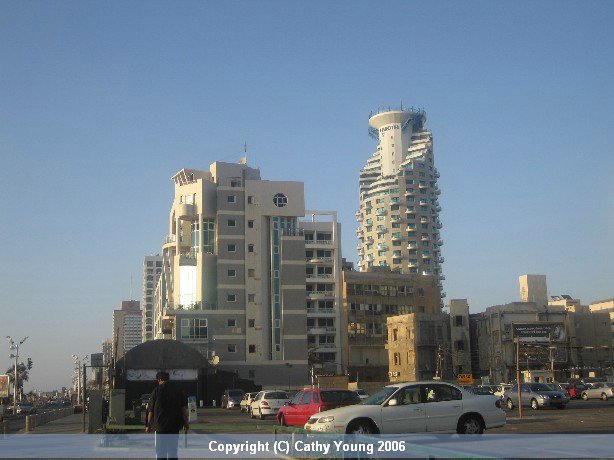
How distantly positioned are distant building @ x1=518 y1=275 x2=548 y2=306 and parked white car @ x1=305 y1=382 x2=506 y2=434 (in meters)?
103

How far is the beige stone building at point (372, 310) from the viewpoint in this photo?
113 m

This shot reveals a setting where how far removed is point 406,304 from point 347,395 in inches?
3683

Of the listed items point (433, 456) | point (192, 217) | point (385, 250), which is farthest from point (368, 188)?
point (433, 456)

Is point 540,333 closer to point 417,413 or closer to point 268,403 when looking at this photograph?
point 268,403

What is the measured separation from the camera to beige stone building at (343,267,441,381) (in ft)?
370

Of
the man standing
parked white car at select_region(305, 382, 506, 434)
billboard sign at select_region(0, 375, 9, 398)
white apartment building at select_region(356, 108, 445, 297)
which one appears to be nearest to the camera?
the man standing

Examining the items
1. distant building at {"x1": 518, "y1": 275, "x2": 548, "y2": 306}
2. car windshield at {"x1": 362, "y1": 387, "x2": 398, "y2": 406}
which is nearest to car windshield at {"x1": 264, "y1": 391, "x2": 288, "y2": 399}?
car windshield at {"x1": 362, "y1": 387, "x2": 398, "y2": 406}

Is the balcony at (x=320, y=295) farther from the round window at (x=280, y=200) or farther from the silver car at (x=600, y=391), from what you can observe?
the silver car at (x=600, y=391)

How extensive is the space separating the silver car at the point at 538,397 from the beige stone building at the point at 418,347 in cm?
4741

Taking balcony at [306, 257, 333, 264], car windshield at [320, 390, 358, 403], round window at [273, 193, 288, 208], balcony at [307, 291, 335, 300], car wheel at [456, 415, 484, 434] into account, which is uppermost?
round window at [273, 193, 288, 208]

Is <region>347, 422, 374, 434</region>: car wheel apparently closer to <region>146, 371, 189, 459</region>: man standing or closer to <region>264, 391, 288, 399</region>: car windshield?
<region>146, 371, 189, 459</region>: man standing

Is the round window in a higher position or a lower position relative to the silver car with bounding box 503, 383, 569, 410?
higher

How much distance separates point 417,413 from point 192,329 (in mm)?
72701

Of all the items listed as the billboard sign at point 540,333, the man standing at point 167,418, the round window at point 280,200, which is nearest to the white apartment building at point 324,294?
the round window at point 280,200
